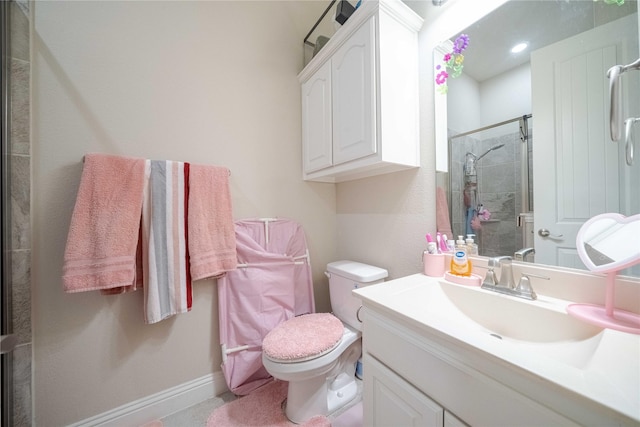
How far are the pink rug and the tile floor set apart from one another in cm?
5

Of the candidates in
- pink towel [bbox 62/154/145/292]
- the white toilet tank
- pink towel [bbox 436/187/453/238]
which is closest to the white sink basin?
pink towel [bbox 436/187/453/238]

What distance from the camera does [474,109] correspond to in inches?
38.6

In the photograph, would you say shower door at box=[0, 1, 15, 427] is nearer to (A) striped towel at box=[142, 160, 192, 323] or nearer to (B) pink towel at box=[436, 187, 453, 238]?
(A) striped towel at box=[142, 160, 192, 323]

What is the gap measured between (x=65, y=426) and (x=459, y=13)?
8.46 feet

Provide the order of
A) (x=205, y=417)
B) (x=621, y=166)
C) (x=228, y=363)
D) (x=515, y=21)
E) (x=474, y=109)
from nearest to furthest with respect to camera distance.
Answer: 1. (x=621, y=166)
2. (x=515, y=21)
3. (x=474, y=109)
4. (x=205, y=417)
5. (x=228, y=363)

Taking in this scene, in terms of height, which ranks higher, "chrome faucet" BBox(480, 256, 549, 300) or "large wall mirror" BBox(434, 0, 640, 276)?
"large wall mirror" BBox(434, 0, 640, 276)

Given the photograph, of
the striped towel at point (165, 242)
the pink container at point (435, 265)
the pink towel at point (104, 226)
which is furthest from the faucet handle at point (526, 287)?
the pink towel at point (104, 226)

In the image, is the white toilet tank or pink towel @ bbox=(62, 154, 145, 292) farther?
the white toilet tank

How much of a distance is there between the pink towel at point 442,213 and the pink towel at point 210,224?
3.58ft

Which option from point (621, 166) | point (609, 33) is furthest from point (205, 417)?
point (609, 33)

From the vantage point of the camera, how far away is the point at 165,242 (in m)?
1.08

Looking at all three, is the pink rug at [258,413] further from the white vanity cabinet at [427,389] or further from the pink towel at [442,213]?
the pink towel at [442,213]

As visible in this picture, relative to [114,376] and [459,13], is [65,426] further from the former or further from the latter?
[459,13]

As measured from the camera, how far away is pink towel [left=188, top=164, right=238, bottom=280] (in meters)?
1.13
